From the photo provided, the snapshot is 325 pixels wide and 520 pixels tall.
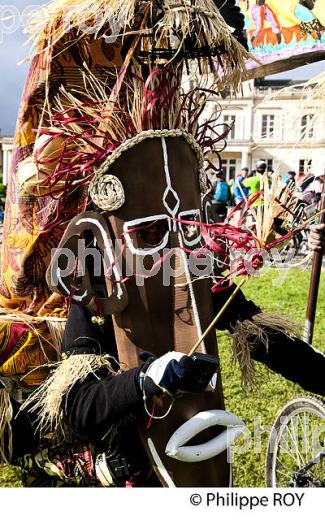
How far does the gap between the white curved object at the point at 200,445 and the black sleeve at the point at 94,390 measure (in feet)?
0.50

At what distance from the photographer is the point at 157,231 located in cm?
181

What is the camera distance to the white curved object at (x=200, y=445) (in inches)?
63.5

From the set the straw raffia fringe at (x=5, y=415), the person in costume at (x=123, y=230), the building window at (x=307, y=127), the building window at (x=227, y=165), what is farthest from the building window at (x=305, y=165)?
the straw raffia fringe at (x=5, y=415)

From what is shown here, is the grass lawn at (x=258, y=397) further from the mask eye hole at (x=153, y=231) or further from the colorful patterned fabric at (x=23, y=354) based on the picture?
the colorful patterned fabric at (x=23, y=354)

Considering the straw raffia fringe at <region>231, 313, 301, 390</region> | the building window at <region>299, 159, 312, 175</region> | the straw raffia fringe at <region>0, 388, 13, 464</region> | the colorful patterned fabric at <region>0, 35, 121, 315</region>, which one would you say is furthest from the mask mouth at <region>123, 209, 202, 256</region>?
the building window at <region>299, 159, 312, 175</region>

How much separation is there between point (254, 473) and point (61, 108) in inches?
86.0

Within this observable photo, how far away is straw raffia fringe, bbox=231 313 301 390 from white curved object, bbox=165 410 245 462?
52 centimetres

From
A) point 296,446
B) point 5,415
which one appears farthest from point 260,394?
point 5,415

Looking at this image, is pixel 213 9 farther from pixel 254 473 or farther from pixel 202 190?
pixel 254 473

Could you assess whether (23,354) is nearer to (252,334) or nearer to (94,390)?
(94,390)

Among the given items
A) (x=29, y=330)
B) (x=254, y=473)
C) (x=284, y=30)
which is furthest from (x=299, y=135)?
(x=254, y=473)

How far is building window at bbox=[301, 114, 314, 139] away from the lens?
8.55 ft

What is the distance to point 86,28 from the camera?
187 cm

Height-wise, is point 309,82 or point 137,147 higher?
point 309,82
